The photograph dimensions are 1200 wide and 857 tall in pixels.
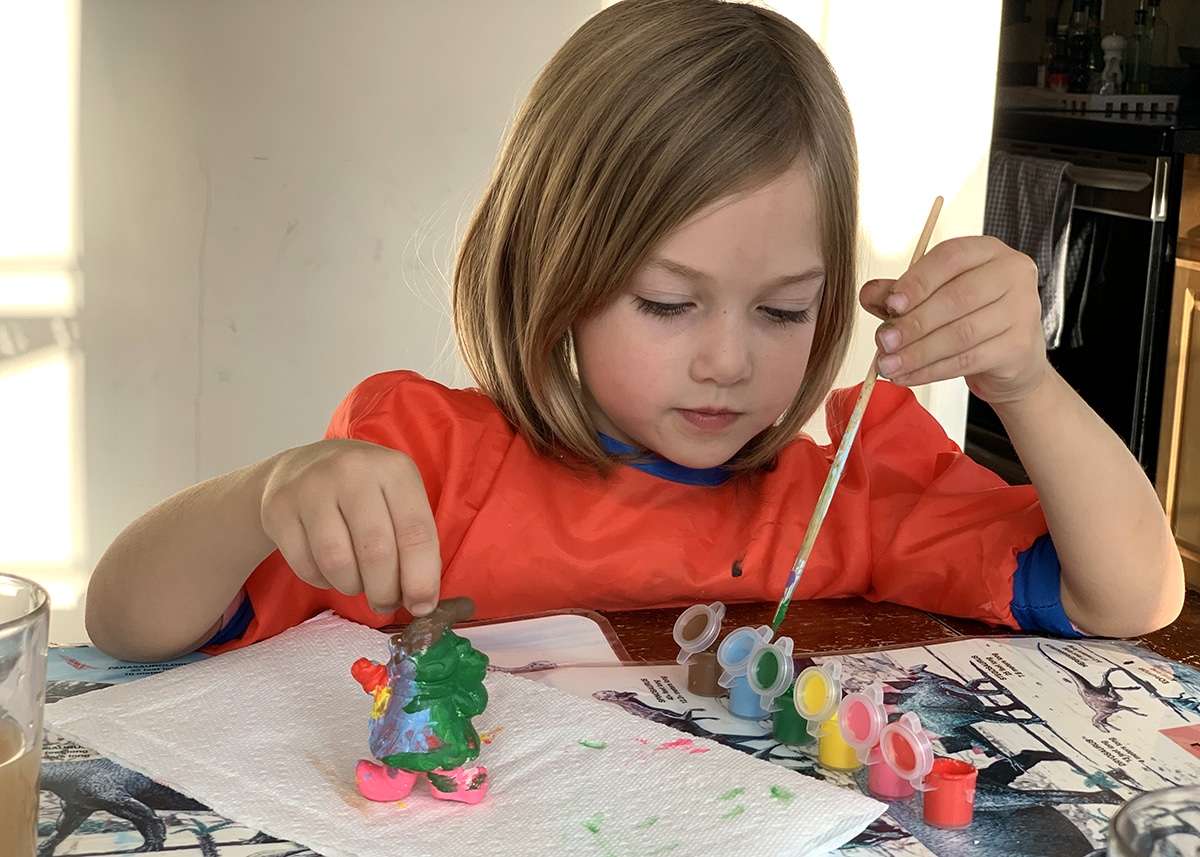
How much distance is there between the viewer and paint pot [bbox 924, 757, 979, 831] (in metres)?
0.57

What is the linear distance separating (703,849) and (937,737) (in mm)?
193

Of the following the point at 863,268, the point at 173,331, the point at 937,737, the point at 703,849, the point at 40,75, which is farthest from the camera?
the point at 863,268

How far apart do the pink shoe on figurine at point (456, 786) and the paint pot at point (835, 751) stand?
0.59 feet

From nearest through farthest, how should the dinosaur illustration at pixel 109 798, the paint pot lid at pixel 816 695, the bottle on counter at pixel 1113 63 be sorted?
the dinosaur illustration at pixel 109 798 → the paint pot lid at pixel 816 695 → the bottle on counter at pixel 1113 63

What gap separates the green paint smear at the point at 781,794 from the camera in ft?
1.87

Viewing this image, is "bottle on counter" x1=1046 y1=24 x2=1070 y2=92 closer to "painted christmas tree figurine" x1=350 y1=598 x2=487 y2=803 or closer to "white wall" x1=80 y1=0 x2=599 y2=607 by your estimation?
"white wall" x1=80 y1=0 x2=599 y2=607

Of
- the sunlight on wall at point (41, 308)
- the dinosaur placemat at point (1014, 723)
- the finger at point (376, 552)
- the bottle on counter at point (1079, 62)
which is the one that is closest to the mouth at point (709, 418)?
the dinosaur placemat at point (1014, 723)

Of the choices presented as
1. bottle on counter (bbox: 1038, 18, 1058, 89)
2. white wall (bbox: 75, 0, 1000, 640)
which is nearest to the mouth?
white wall (bbox: 75, 0, 1000, 640)

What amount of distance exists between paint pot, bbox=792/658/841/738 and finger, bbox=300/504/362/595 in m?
0.24

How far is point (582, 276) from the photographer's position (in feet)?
3.15

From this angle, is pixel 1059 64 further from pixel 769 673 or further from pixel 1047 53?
pixel 769 673

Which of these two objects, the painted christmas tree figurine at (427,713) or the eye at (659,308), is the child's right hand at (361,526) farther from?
the eye at (659,308)

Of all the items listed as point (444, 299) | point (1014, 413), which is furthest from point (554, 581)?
point (444, 299)

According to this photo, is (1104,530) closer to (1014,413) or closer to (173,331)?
(1014,413)
